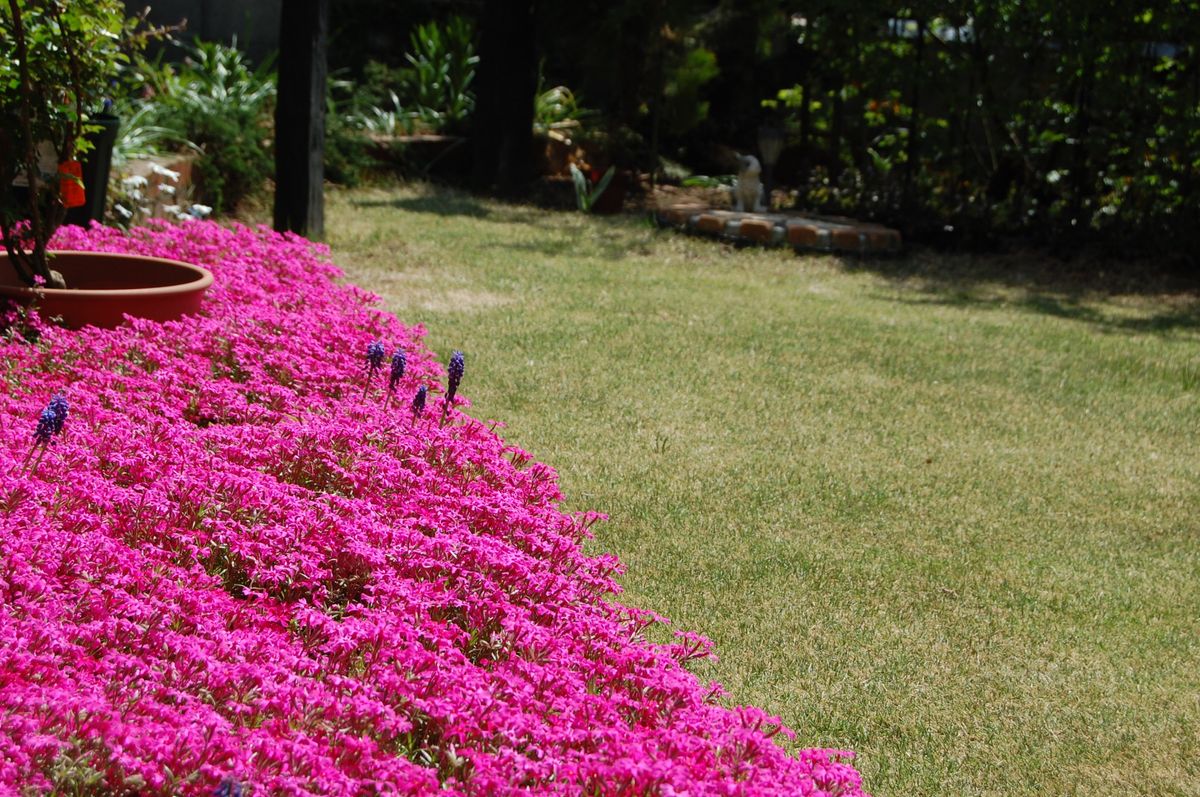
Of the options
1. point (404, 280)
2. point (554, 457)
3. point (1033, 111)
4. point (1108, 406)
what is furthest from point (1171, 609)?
point (1033, 111)

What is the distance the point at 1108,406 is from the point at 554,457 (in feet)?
9.86

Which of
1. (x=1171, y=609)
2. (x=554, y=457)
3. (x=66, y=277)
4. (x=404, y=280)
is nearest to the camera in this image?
(x=1171, y=609)

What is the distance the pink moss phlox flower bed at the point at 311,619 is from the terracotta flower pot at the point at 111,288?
60 centimetres

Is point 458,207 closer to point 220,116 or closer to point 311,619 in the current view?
point 220,116

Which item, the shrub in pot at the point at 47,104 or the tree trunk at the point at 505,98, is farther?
the tree trunk at the point at 505,98

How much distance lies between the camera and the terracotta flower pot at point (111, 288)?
5125 millimetres

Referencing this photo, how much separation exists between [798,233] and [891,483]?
607 cm

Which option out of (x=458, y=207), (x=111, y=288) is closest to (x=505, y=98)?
(x=458, y=207)

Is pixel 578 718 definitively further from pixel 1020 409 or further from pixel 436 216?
pixel 436 216

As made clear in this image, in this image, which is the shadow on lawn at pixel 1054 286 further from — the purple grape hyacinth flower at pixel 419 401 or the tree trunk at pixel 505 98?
the purple grape hyacinth flower at pixel 419 401

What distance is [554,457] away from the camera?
4.96 meters

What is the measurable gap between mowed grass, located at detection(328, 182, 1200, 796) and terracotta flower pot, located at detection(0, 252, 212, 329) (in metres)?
1.26

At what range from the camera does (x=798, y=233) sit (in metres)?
10.8

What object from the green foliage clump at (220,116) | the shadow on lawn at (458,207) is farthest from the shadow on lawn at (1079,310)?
the green foliage clump at (220,116)
